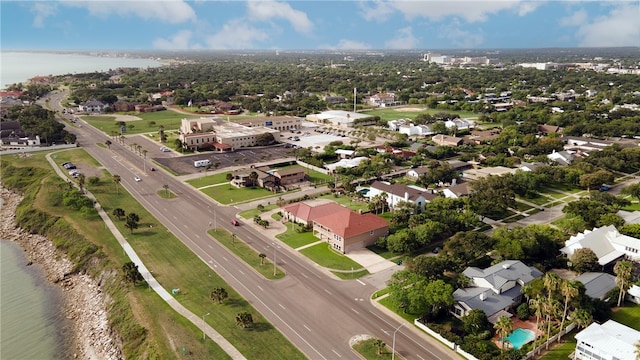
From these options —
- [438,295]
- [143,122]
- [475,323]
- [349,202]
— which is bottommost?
[349,202]

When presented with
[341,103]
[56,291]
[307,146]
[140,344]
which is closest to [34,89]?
[341,103]

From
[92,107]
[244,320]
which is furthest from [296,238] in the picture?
[92,107]

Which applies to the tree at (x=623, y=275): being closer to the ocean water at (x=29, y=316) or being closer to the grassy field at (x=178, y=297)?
the grassy field at (x=178, y=297)

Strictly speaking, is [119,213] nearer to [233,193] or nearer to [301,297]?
[233,193]

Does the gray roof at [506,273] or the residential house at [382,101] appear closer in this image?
the gray roof at [506,273]

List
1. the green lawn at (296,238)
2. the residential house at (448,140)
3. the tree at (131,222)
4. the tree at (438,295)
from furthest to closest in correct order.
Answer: the residential house at (448,140) < the tree at (131,222) < the green lawn at (296,238) < the tree at (438,295)

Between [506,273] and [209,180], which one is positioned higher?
[506,273]

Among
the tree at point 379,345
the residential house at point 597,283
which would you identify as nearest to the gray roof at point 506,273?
the residential house at point 597,283
